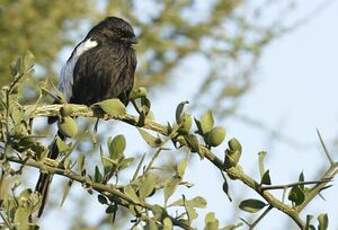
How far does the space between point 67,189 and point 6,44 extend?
167 inches

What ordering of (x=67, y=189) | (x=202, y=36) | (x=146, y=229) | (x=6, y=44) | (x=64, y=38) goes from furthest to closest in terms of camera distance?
(x=202, y=36)
(x=64, y=38)
(x=6, y=44)
(x=67, y=189)
(x=146, y=229)

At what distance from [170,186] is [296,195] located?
0.29 meters

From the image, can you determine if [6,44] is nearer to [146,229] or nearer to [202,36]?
[202,36]

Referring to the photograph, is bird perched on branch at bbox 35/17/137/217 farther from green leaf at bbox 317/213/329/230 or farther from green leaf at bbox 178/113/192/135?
green leaf at bbox 317/213/329/230

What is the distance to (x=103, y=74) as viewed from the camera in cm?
508

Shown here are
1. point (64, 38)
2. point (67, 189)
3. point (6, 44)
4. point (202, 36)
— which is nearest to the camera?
point (67, 189)

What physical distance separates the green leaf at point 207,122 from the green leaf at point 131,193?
9.3 inches

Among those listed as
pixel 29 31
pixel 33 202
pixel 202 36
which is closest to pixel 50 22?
pixel 29 31

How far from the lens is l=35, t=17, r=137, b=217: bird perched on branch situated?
498 cm

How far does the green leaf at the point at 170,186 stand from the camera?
2.05 meters

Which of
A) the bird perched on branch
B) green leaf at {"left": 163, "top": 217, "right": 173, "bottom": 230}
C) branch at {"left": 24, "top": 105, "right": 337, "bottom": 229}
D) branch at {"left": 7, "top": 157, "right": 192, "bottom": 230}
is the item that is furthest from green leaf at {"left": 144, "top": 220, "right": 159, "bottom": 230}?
the bird perched on branch

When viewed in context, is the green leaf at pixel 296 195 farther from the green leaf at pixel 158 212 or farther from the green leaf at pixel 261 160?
the green leaf at pixel 158 212

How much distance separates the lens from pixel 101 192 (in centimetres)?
212

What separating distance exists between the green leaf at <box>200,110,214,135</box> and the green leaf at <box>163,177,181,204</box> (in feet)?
0.45
